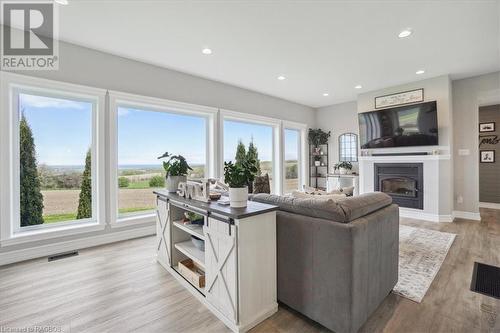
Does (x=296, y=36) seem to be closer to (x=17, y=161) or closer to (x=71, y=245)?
(x=17, y=161)

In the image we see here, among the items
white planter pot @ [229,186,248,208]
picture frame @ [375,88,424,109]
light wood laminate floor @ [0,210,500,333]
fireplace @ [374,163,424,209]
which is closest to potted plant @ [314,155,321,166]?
fireplace @ [374,163,424,209]

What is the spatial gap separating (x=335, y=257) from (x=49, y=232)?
12.0 feet

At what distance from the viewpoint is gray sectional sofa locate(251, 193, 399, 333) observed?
1564 millimetres

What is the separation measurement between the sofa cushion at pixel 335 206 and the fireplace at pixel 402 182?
3.49 m

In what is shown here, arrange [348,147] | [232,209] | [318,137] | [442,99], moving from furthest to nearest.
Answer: [318,137], [348,147], [442,99], [232,209]

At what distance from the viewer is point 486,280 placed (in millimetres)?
2383

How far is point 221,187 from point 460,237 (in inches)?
155

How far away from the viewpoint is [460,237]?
12.0ft

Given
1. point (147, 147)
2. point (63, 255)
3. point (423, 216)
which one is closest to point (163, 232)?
point (63, 255)

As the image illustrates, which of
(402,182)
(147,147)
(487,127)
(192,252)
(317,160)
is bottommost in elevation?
(192,252)

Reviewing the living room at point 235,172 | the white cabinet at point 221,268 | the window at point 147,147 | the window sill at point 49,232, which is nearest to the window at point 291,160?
the living room at point 235,172

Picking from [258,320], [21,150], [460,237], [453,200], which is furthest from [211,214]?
[453,200]

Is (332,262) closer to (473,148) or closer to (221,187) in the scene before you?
(221,187)

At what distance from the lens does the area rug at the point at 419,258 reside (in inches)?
88.5
